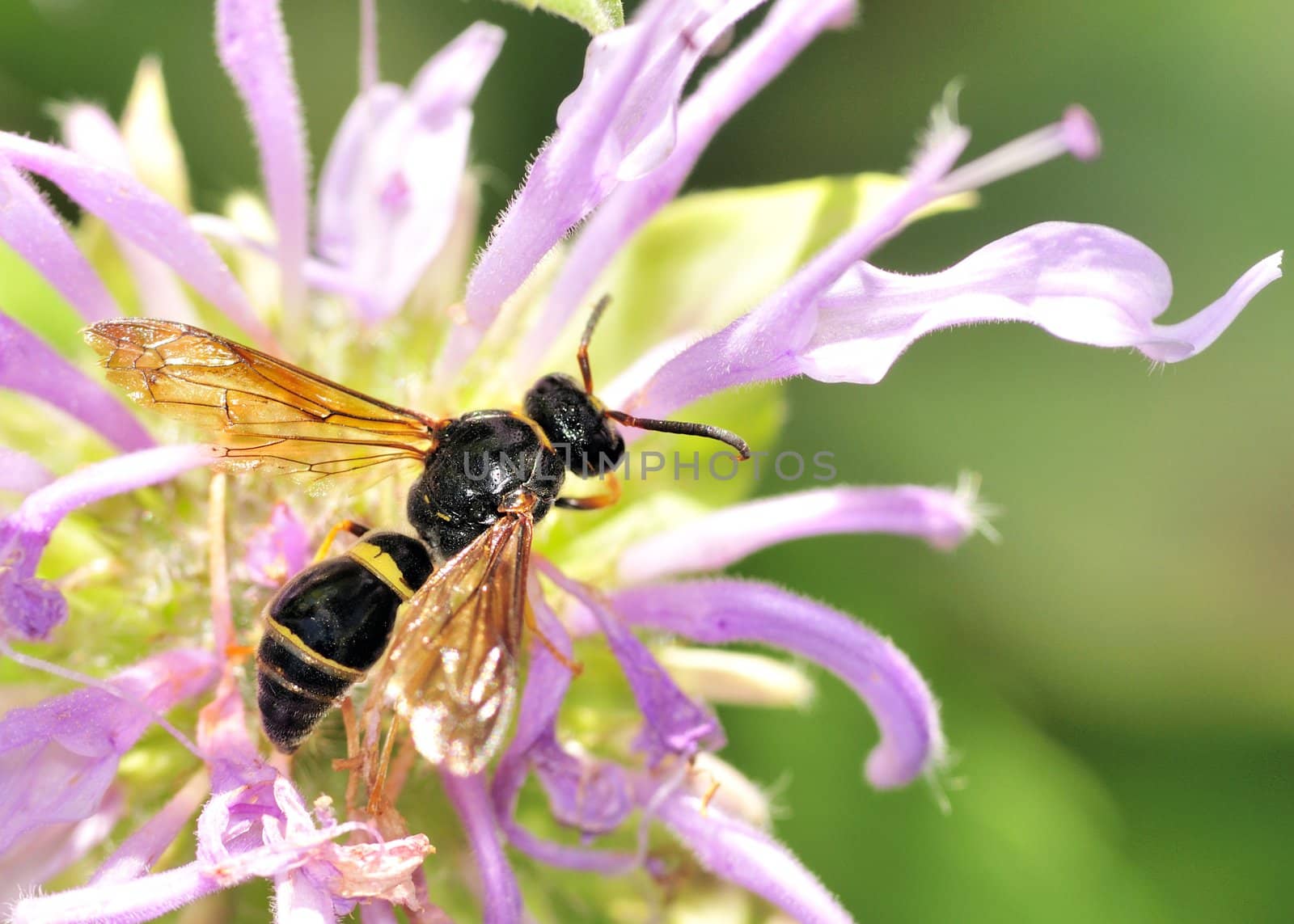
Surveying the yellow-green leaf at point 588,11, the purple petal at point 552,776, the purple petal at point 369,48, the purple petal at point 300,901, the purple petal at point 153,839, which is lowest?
the purple petal at point 300,901

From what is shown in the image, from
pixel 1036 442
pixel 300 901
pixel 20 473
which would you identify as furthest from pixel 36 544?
pixel 1036 442

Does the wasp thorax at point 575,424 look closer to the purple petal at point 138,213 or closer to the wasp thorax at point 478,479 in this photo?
the wasp thorax at point 478,479

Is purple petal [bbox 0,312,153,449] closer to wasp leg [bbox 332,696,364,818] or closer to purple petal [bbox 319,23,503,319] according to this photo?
purple petal [bbox 319,23,503,319]

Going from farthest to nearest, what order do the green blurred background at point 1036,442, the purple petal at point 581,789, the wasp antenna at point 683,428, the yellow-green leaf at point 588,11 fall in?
the green blurred background at point 1036,442
the purple petal at point 581,789
the wasp antenna at point 683,428
the yellow-green leaf at point 588,11

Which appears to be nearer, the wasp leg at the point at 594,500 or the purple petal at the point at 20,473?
the purple petal at the point at 20,473

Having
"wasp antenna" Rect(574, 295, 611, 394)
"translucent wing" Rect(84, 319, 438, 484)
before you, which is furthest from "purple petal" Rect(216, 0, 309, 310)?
"wasp antenna" Rect(574, 295, 611, 394)

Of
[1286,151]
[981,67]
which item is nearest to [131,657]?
[981,67]

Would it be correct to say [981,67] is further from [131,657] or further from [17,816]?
[17,816]

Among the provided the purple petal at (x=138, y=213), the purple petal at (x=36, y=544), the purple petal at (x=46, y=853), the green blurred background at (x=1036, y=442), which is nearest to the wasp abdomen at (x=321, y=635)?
the purple petal at (x=36, y=544)

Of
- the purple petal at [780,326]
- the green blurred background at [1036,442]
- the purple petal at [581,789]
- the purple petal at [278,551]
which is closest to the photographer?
the purple petal at [780,326]
